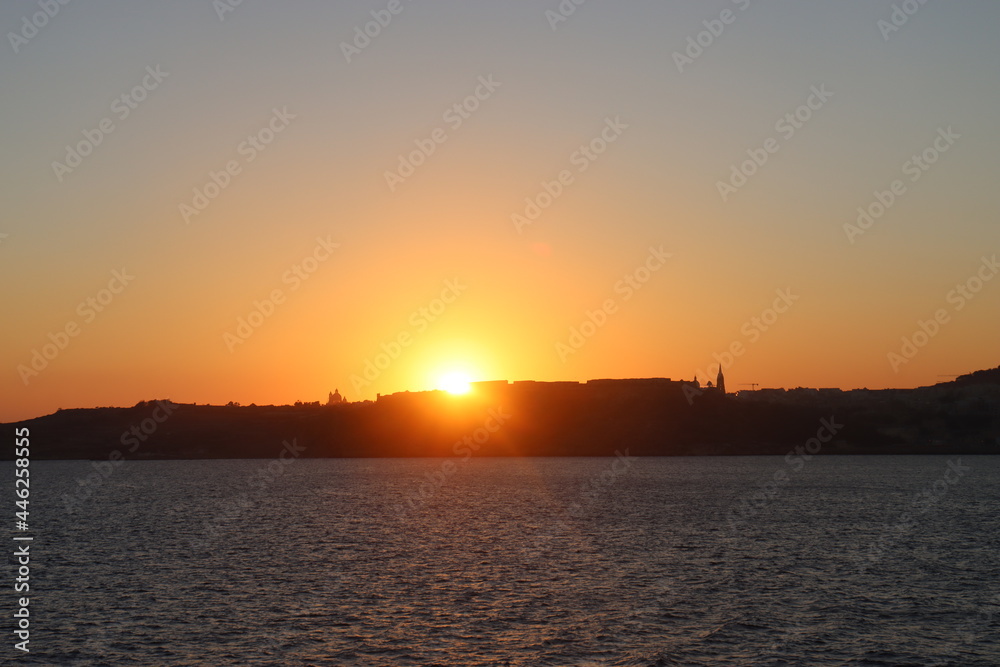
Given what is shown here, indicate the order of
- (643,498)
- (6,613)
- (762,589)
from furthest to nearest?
(643,498) < (762,589) < (6,613)

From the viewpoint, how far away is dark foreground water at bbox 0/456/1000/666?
4359cm

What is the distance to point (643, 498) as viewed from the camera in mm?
135500

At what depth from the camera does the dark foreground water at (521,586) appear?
4359 centimetres

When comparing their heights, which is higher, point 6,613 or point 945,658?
point 6,613

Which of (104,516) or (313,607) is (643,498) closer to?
(104,516)

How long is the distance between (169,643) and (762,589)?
120 ft

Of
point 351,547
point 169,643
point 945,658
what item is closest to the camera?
point 945,658

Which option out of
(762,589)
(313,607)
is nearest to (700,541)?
(762,589)

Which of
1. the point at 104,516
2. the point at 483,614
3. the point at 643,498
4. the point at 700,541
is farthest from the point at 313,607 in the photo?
the point at 643,498

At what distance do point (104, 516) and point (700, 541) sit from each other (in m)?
75.9

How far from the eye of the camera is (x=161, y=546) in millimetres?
81312

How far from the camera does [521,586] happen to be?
59.6 m

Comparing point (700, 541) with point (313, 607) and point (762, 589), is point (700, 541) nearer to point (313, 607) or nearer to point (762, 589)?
point (762, 589)

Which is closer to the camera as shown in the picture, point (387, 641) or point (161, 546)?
point (387, 641)
